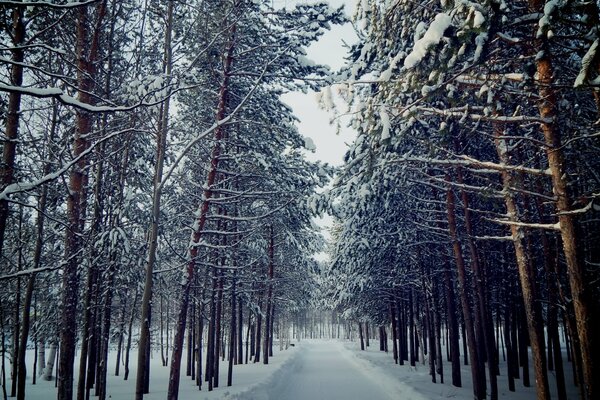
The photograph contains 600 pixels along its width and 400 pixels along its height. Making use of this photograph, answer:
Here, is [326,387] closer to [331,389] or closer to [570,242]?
[331,389]

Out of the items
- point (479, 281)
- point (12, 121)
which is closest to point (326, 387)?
point (479, 281)

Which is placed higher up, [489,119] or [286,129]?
[286,129]

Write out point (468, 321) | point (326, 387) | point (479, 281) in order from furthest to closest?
1. point (326, 387)
2. point (479, 281)
3. point (468, 321)

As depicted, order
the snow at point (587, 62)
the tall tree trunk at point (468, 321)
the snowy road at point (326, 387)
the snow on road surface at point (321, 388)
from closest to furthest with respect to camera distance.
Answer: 1. the snow at point (587, 62)
2. the tall tree trunk at point (468, 321)
3. the snow on road surface at point (321, 388)
4. the snowy road at point (326, 387)

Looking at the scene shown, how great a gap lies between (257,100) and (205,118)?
2417 millimetres

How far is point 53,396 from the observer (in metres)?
15.8

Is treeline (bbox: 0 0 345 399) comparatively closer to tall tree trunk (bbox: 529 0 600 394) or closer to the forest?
the forest

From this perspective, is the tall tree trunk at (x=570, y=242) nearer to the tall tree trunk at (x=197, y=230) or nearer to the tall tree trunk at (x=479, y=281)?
the tall tree trunk at (x=479, y=281)

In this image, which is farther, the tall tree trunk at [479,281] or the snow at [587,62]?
the tall tree trunk at [479,281]

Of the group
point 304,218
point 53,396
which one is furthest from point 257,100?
point 53,396

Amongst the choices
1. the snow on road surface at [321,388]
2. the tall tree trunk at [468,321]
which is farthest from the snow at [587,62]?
the snow on road surface at [321,388]

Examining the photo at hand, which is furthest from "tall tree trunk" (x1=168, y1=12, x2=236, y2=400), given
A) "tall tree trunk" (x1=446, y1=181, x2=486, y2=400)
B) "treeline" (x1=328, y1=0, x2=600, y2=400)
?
"tall tree trunk" (x1=446, y1=181, x2=486, y2=400)

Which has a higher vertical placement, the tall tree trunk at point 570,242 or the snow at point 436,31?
the snow at point 436,31

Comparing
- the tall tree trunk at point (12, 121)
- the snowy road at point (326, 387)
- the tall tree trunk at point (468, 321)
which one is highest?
the tall tree trunk at point (12, 121)
